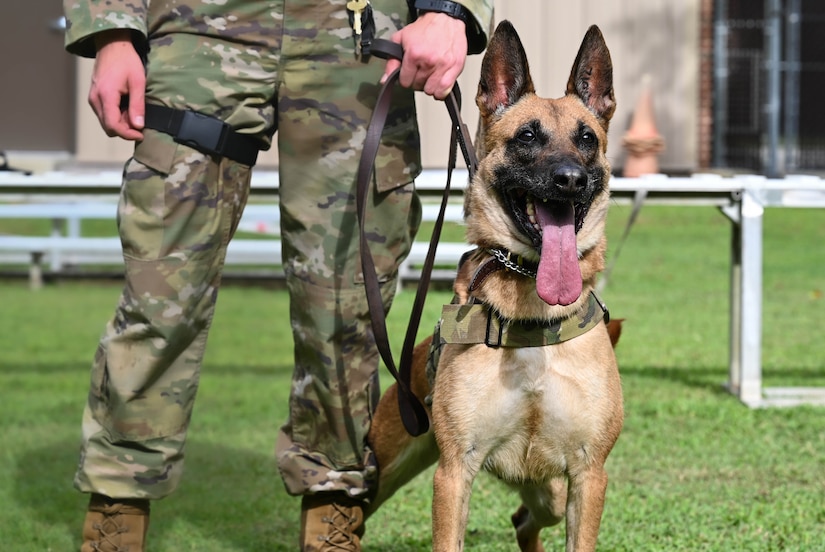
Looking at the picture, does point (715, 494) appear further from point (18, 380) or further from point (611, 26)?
point (611, 26)

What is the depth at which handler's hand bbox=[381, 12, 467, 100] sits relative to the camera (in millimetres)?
2916

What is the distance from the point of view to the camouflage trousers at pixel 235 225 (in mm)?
3021

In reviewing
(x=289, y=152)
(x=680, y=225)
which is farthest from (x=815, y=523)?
(x=680, y=225)

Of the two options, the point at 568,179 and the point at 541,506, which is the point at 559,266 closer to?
the point at 568,179

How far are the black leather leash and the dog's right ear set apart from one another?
0.08 metres

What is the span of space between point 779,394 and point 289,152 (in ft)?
11.5

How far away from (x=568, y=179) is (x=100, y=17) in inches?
49.1

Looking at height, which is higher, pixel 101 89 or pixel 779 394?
pixel 101 89

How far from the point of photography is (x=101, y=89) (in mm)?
2977

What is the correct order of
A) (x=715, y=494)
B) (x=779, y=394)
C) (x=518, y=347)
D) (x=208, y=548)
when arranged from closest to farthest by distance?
(x=518, y=347) < (x=208, y=548) < (x=715, y=494) < (x=779, y=394)

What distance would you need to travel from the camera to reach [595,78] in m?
3.13

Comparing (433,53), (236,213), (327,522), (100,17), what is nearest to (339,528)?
(327,522)

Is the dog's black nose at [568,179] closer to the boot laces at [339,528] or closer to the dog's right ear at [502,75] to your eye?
the dog's right ear at [502,75]

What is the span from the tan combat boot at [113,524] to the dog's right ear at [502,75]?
143 cm
